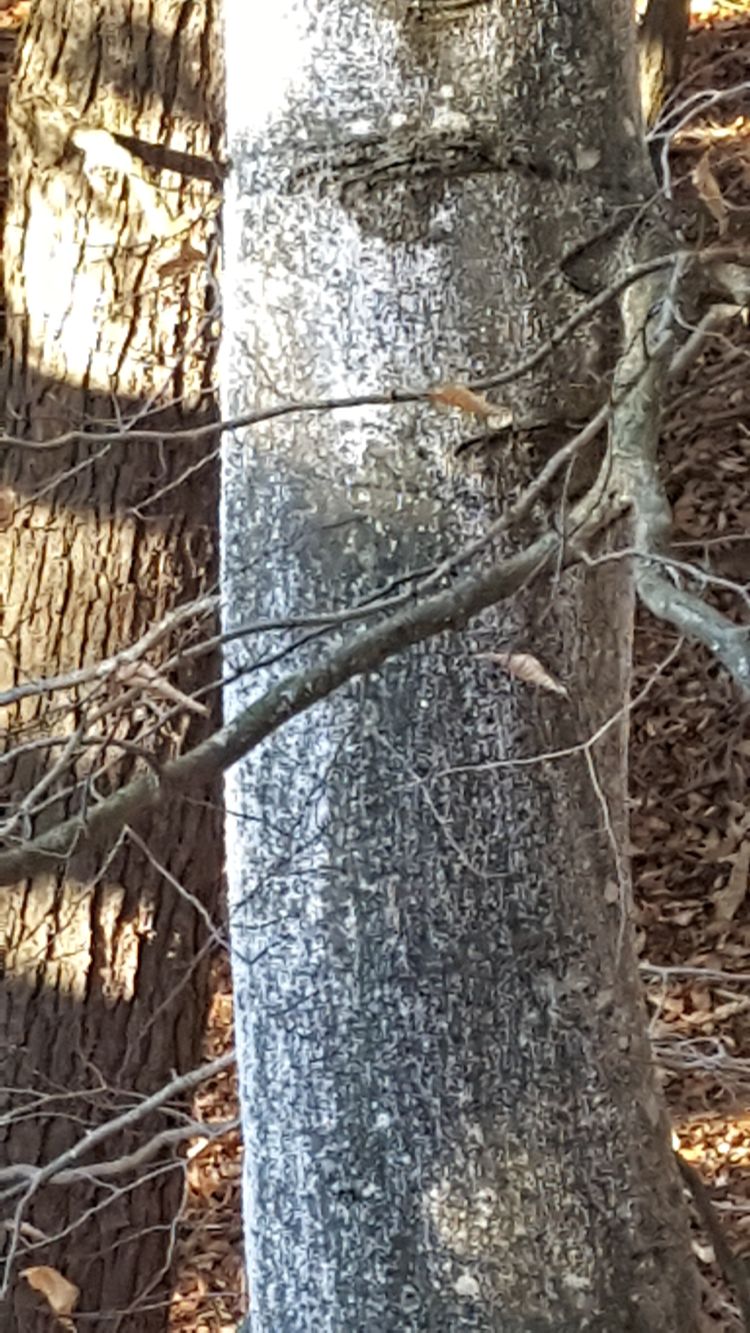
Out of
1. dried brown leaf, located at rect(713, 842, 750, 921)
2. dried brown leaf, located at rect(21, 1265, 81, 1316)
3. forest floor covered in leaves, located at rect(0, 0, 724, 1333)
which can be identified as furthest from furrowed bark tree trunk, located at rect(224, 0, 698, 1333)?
dried brown leaf, located at rect(713, 842, 750, 921)

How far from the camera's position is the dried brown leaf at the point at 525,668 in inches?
69.1

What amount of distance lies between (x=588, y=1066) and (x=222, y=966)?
3.20m

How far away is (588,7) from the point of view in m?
1.81

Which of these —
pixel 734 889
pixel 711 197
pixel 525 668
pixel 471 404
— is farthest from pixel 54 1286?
pixel 734 889

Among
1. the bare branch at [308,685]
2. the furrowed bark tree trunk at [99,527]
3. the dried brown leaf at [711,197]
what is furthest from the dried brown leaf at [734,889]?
the bare branch at [308,685]

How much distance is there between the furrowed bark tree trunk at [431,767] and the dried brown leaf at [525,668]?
0.8 inches

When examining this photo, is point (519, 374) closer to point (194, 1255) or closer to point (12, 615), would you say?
point (12, 615)

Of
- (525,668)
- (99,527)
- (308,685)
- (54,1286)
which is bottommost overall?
(54,1286)

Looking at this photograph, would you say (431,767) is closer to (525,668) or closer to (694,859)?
(525,668)

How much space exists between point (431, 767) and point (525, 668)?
14 centimetres

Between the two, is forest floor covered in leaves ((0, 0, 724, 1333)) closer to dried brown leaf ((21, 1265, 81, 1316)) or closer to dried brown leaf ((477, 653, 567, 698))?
dried brown leaf ((21, 1265, 81, 1316))

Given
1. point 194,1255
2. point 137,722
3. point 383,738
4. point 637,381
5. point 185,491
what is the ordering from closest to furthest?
point 637,381, point 383,738, point 137,722, point 185,491, point 194,1255

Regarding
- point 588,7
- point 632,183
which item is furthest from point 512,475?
point 588,7

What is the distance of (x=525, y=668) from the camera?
5.78 feet
